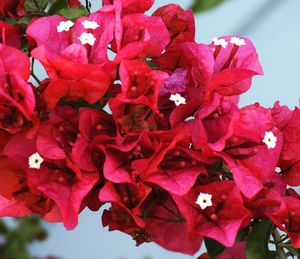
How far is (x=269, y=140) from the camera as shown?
0.86 meters

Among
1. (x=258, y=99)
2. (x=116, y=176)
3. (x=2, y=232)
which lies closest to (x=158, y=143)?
(x=116, y=176)

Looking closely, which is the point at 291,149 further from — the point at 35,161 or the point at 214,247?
the point at 35,161

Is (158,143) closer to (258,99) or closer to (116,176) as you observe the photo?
(116,176)

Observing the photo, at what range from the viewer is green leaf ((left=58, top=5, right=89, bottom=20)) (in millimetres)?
955

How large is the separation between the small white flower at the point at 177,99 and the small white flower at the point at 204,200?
4.3 inches

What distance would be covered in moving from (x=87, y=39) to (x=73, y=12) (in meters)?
0.12

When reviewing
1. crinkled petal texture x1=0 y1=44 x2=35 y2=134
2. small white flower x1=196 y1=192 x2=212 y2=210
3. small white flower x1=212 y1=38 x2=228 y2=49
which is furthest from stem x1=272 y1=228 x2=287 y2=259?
crinkled petal texture x1=0 y1=44 x2=35 y2=134

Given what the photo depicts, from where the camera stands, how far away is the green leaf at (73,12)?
955 millimetres

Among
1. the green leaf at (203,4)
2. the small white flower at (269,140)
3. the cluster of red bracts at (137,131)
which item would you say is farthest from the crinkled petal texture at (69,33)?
the green leaf at (203,4)

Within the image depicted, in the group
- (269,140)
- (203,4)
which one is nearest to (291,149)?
(269,140)

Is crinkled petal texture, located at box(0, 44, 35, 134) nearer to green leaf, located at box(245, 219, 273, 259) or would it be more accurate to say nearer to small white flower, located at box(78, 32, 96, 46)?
small white flower, located at box(78, 32, 96, 46)

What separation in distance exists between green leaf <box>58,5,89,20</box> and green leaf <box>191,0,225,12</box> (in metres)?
0.47

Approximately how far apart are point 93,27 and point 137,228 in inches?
9.5

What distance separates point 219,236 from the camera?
85 centimetres
